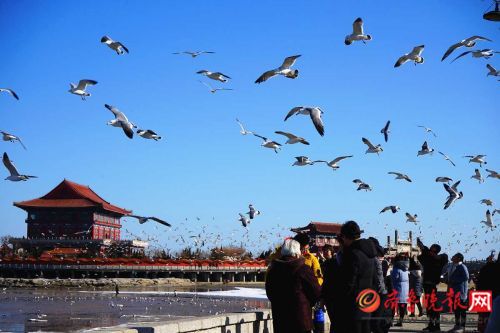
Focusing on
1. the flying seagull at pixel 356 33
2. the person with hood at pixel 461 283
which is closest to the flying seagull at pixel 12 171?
the flying seagull at pixel 356 33

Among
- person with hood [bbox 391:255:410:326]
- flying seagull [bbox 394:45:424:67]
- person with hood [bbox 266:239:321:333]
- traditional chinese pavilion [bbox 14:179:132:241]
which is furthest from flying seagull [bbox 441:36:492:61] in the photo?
traditional chinese pavilion [bbox 14:179:132:241]

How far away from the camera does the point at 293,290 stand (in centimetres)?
687

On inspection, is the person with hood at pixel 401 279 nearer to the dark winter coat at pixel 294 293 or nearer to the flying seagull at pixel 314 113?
the flying seagull at pixel 314 113

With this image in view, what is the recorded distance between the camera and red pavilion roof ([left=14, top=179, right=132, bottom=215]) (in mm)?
69500

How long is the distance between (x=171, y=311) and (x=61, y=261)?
A: 31.1m

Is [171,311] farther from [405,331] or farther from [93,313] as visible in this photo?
[405,331]

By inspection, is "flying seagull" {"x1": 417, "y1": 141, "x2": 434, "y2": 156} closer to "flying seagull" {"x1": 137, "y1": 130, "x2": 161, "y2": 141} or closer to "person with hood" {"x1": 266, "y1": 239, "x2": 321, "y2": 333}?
"flying seagull" {"x1": 137, "y1": 130, "x2": 161, "y2": 141}

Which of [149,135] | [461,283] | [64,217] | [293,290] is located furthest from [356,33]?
[64,217]

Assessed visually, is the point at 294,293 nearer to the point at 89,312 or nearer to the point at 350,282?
the point at 350,282

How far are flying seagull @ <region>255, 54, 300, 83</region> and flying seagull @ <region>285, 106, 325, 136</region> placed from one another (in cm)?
90

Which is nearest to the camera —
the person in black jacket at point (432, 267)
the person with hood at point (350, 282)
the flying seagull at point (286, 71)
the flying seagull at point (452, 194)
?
the person with hood at point (350, 282)

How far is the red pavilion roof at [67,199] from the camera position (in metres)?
69.5

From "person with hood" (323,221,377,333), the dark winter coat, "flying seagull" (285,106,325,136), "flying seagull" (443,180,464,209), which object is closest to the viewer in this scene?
"person with hood" (323,221,377,333)

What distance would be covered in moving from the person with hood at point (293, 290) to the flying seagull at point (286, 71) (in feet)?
33.9
